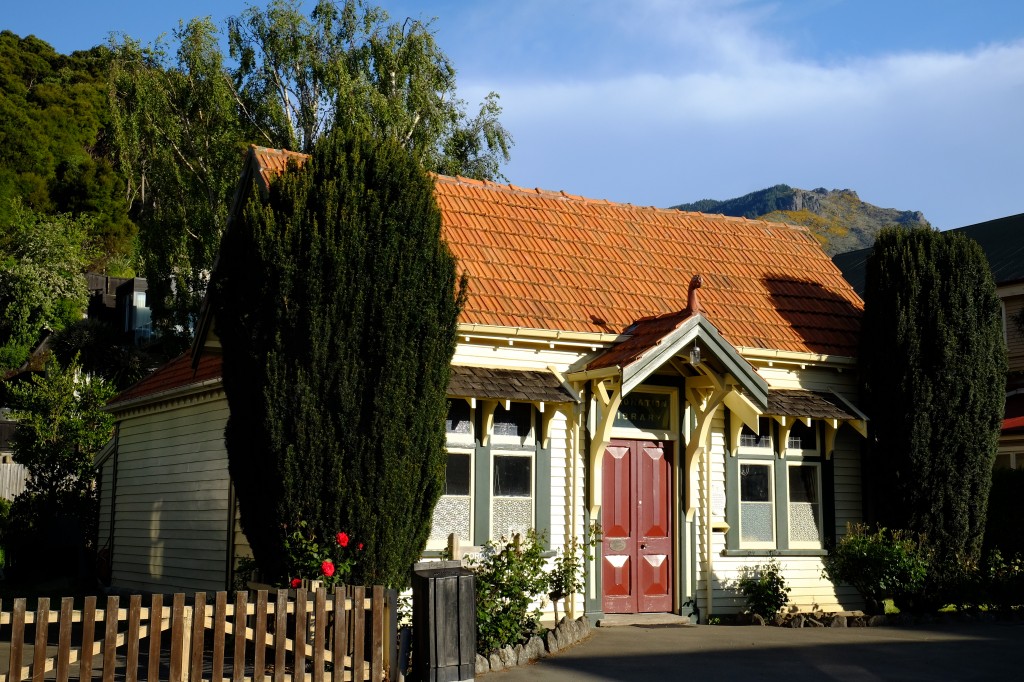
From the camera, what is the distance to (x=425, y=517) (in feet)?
37.8

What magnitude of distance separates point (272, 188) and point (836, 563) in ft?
31.5

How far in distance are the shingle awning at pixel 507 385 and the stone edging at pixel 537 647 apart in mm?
2695

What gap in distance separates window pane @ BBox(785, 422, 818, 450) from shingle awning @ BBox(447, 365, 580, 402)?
4.20 meters

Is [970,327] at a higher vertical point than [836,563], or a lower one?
higher

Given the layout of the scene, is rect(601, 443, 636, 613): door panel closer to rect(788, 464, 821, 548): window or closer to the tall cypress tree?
rect(788, 464, 821, 548): window

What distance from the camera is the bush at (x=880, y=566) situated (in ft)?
50.3

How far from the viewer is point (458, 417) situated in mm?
13742

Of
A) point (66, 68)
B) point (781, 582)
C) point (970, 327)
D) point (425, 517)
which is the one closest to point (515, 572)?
point (425, 517)

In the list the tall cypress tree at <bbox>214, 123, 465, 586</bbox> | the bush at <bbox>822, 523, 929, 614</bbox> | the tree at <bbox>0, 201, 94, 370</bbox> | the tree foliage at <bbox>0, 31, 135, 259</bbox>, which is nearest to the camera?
the tall cypress tree at <bbox>214, 123, 465, 586</bbox>

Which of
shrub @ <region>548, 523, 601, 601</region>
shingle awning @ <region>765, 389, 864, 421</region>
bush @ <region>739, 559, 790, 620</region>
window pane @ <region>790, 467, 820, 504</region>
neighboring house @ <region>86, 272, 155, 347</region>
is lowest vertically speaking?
bush @ <region>739, 559, 790, 620</region>

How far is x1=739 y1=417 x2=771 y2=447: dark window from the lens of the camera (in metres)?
15.9

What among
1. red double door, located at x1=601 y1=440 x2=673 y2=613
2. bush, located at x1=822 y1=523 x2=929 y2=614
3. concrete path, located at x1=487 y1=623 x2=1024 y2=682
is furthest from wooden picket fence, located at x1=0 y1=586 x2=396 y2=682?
bush, located at x1=822 y1=523 x2=929 y2=614

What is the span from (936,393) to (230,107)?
64.5 ft

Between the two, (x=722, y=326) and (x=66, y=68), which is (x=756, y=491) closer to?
(x=722, y=326)
